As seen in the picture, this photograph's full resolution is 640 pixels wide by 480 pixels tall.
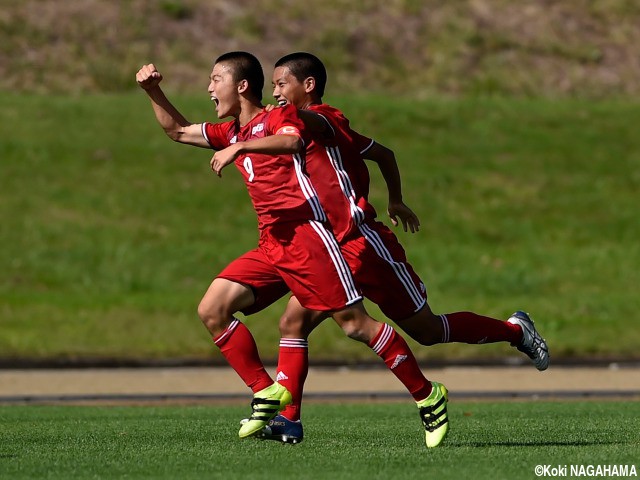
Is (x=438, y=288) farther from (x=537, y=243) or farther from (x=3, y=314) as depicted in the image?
(x=3, y=314)

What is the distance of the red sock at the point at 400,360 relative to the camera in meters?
7.03

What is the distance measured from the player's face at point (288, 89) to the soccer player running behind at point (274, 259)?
0.12m

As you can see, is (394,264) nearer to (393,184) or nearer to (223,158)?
(393,184)

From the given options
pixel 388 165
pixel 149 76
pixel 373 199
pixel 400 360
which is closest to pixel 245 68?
pixel 149 76

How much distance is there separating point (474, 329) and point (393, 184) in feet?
3.29

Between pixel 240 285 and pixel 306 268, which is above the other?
pixel 306 268

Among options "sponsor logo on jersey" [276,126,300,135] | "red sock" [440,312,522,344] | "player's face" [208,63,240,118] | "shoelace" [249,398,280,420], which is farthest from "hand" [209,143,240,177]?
"red sock" [440,312,522,344]

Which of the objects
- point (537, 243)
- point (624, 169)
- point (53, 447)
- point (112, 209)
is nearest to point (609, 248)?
point (537, 243)

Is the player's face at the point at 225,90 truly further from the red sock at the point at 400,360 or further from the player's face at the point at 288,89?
the red sock at the point at 400,360

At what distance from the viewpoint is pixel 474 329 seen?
769cm

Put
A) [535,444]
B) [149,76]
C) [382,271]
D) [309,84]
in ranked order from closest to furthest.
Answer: [535,444] < [382,271] < [309,84] < [149,76]

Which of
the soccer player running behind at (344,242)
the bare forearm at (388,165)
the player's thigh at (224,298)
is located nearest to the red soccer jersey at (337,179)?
the soccer player running behind at (344,242)

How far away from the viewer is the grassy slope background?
1980 centimetres

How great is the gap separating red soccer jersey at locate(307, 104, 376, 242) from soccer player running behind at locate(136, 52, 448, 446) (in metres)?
0.14
